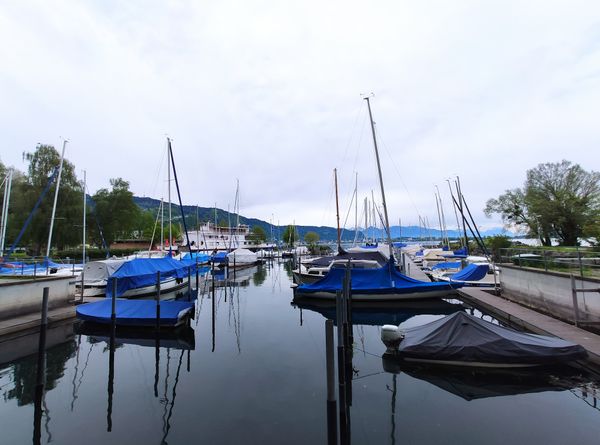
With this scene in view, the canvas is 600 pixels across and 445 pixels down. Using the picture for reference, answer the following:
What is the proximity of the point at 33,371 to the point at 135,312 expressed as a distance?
171 inches

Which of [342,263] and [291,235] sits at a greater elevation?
[291,235]

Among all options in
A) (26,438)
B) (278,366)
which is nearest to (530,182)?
(278,366)

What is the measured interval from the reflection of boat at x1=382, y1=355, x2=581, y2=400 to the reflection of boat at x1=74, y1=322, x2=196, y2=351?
8379 millimetres

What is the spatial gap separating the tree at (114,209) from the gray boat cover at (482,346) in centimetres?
5418

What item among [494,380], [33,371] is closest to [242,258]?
[33,371]

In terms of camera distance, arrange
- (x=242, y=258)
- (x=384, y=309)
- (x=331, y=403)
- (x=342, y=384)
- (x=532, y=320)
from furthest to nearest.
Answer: (x=242, y=258), (x=384, y=309), (x=532, y=320), (x=342, y=384), (x=331, y=403)

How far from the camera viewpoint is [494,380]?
8.03 m

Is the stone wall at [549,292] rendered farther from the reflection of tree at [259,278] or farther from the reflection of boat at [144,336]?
the reflection of tree at [259,278]

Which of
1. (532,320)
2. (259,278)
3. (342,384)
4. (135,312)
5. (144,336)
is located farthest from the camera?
(259,278)

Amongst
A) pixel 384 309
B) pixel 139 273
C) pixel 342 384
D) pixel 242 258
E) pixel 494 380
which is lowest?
pixel 384 309

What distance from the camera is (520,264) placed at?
1600 centimetres

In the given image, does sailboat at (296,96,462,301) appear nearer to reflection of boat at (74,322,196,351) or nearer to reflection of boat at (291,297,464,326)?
reflection of boat at (291,297,464,326)

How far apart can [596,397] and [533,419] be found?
2078 millimetres

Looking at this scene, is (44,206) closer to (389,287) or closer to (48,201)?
(48,201)
